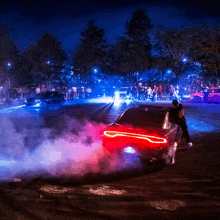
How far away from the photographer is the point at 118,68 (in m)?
66.8

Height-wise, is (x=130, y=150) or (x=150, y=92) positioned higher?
(x=150, y=92)

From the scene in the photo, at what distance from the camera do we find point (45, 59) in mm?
63062

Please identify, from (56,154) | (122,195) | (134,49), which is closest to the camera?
(122,195)

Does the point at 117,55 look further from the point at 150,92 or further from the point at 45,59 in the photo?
the point at 150,92

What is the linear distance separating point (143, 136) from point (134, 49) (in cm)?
6114

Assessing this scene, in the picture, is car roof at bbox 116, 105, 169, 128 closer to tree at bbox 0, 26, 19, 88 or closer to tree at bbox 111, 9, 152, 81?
tree at bbox 0, 26, 19, 88

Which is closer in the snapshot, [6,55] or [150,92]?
[150,92]

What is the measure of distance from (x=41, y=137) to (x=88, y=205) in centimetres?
699

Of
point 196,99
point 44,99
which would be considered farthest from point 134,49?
point 44,99

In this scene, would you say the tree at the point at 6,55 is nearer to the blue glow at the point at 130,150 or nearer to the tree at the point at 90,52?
the tree at the point at 90,52

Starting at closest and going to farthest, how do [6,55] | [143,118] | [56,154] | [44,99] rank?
1. [143,118]
2. [56,154]
3. [44,99]
4. [6,55]

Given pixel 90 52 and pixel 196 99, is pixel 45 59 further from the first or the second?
pixel 196 99

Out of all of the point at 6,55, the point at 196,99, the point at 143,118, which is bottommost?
the point at 196,99

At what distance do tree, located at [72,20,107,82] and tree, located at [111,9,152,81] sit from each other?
28.7ft
